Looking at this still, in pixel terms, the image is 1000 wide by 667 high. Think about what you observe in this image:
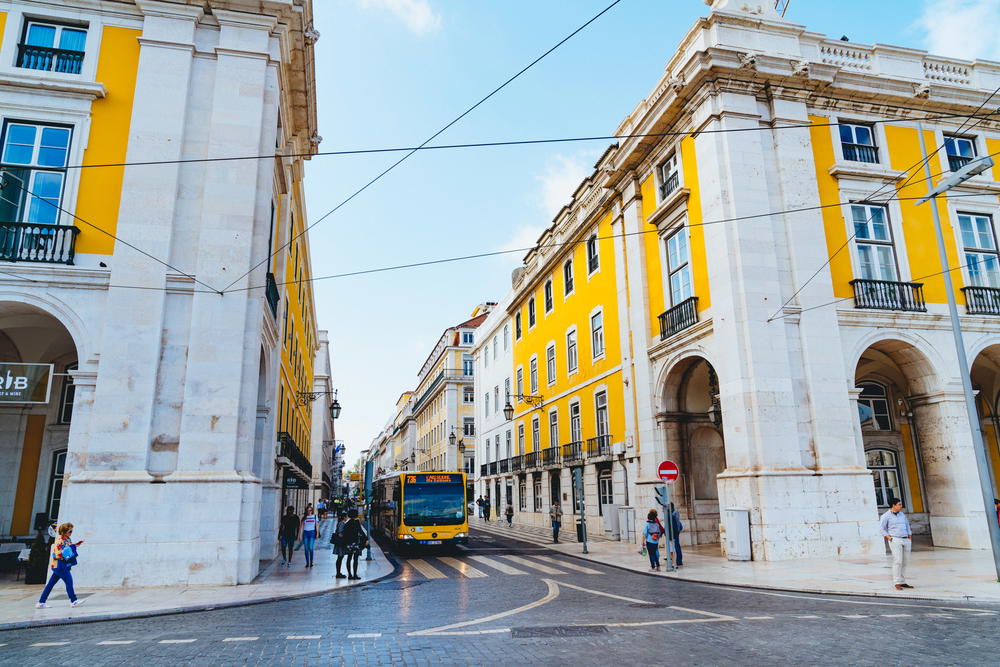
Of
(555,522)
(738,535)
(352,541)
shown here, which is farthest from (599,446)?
(352,541)

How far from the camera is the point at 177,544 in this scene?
488 inches

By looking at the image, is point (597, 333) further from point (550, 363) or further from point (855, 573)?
point (855, 573)

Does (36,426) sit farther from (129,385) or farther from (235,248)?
(235,248)

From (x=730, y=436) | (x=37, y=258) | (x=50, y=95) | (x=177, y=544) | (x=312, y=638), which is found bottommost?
(x=312, y=638)

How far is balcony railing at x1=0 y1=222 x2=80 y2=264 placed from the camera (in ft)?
43.0

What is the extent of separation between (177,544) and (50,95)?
1006 cm

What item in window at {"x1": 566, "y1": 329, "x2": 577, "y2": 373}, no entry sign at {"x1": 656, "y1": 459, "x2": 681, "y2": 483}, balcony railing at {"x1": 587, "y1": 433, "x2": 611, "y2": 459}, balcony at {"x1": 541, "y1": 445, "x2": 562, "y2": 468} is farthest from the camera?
balcony at {"x1": 541, "y1": 445, "x2": 562, "y2": 468}

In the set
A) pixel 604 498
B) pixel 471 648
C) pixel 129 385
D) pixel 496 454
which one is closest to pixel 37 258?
pixel 129 385

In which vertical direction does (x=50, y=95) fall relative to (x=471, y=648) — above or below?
above

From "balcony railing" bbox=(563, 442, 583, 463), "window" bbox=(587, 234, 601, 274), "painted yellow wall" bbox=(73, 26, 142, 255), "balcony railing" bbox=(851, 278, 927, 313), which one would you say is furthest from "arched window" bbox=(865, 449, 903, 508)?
"painted yellow wall" bbox=(73, 26, 142, 255)

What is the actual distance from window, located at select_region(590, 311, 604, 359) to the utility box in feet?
39.7

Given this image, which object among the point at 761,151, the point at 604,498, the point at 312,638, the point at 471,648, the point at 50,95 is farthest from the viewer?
the point at 604,498

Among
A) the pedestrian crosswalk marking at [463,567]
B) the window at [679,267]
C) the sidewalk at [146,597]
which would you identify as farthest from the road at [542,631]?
the window at [679,267]

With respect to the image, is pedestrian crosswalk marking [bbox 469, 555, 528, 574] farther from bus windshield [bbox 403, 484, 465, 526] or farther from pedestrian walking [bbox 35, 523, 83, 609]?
pedestrian walking [bbox 35, 523, 83, 609]
